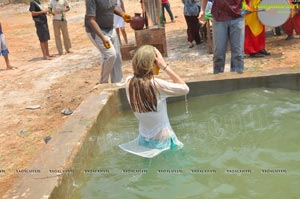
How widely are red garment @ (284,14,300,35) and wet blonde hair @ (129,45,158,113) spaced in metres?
Answer: 5.89

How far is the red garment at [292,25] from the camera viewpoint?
8.76 m

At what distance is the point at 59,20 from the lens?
1116 cm

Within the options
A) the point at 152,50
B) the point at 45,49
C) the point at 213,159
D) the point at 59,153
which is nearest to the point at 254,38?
the point at 213,159

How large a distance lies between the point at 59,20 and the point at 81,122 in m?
7.42

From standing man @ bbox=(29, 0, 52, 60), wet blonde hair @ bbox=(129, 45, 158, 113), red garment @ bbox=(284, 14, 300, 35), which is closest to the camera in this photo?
wet blonde hair @ bbox=(129, 45, 158, 113)

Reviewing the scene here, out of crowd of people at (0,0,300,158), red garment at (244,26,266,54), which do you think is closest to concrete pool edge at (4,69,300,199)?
crowd of people at (0,0,300,158)

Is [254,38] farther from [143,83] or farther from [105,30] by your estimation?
[143,83]

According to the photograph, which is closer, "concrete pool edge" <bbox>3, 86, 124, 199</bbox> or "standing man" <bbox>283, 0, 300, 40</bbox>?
"concrete pool edge" <bbox>3, 86, 124, 199</bbox>

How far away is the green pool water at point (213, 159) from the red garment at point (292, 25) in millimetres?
4093

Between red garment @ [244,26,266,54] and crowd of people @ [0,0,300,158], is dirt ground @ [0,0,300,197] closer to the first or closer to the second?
red garment @ [244,26,266,54]

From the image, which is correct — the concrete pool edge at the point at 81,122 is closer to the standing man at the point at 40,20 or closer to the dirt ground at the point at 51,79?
the dirt ground at the point at 51,79

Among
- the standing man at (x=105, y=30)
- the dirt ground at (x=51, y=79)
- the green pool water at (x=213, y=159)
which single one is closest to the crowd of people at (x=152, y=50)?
the standing man at (x=105, y=30)

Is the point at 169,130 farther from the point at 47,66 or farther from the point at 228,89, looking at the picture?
the point at 47,66

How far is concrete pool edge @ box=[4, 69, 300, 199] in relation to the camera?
3.09 m
